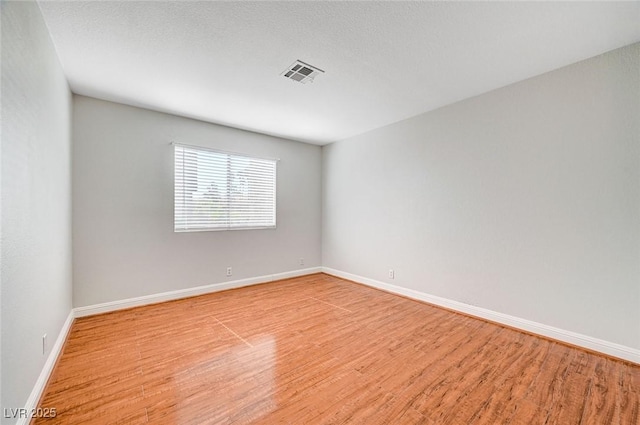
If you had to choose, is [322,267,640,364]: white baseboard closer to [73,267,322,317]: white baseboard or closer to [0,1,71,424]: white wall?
[73,267,322,317]: white baseboard

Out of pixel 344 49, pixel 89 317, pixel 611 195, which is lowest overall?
pixel 89 317

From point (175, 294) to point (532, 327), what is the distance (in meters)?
4.42

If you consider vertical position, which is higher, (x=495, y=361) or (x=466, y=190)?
(x=466, y=190)

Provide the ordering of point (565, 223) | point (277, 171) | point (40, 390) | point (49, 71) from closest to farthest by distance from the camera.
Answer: point (40, 390) < point (49, 71) < point (565, 223) < point (277, 171)

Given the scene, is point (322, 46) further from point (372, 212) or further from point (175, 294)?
point (175, 294)

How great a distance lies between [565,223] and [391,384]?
2.32 m

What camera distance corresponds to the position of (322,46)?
2.28m

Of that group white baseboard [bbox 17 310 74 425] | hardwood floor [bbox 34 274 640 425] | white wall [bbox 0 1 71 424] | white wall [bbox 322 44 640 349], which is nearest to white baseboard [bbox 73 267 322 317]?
hardwood floor [bbox 34 274 640 425]

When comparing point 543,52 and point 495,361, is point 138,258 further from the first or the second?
point 543,52

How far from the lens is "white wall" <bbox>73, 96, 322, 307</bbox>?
3.18 meters

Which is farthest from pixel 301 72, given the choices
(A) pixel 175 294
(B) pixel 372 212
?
(A) pixel 175 294

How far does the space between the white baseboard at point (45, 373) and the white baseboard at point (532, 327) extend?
3849mm

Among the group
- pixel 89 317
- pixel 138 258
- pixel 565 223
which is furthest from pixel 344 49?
pixel 89 317

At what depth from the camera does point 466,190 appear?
3334mm
